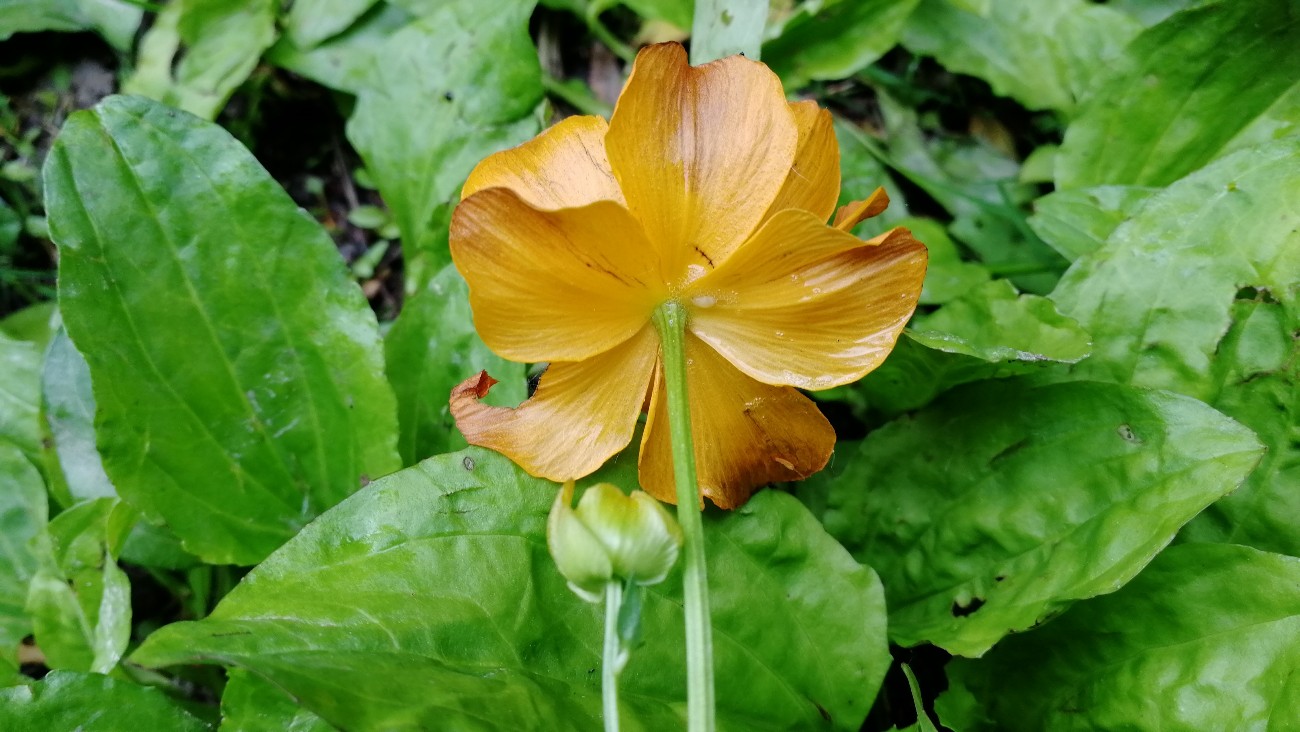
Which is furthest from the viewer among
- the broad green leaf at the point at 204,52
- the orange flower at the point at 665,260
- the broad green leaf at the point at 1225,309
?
the broad green leaf at the point at 204,52

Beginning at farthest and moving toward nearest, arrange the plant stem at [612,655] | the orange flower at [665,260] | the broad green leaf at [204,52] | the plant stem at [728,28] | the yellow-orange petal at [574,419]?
the broad green leaf at [204,52] → the plant stem at [728,28] → the yellow-orange petal at [574,419] → the orange flower at [665,260] → the plant stem at [612,655]

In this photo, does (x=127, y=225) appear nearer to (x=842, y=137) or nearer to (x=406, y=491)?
(x=406, y=491)

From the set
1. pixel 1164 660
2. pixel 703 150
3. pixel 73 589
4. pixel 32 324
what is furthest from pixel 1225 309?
pixel 32 324

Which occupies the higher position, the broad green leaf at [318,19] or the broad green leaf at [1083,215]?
the broad green leaf at [318,19]

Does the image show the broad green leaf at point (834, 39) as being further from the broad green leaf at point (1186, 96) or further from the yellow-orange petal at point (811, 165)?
the yellow-orange petal at point (811, 165)

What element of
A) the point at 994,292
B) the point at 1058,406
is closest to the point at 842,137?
the point at 994,292

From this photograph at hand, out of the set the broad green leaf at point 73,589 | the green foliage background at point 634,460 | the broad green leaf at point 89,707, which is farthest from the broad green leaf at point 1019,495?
the broad green leaf at point 73,589
